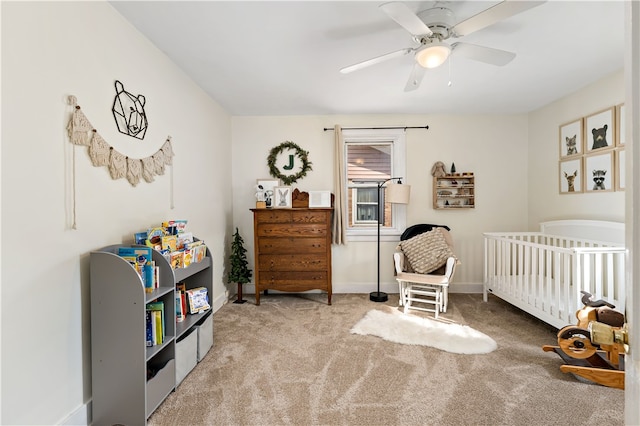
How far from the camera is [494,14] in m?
1.67

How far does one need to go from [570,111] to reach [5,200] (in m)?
4.62

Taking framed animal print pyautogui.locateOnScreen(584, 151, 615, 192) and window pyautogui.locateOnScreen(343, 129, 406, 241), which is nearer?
framed animal print pyautogui.locateOnScreen(584, 151, 615, 192)

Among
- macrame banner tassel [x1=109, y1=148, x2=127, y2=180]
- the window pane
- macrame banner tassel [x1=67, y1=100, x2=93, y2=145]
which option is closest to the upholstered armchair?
the window pane

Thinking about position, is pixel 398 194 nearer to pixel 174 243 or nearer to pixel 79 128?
pixel 174 243

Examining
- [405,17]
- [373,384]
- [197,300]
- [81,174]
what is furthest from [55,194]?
[373,384]

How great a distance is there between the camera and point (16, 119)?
4.47ft

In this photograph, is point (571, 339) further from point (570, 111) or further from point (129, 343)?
point (129, 343)

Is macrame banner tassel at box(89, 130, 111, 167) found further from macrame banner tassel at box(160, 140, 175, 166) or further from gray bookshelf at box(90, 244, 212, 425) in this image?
macrame banner tassel at box(160, 140, 175, 166)

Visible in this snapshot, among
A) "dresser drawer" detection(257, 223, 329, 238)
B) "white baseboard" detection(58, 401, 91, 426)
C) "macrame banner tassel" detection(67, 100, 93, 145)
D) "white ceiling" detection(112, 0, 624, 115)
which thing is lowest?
"white baseboard" detection(58, 401, 91, 426)

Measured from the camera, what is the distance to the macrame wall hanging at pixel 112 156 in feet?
5.49

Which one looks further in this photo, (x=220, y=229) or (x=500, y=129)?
(x=500, y=129)

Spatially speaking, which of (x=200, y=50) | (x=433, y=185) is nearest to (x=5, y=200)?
(x=200, y=50)

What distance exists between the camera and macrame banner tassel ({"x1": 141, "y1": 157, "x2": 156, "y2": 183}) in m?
2.28

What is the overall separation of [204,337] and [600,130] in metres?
3.98
